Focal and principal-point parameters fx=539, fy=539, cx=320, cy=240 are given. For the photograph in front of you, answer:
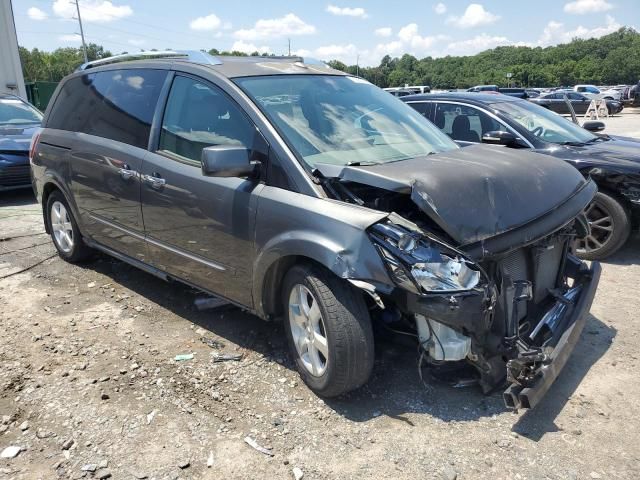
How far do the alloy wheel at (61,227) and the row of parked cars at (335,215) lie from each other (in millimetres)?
701

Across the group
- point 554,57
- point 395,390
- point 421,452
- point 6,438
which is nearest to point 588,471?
point 421,452

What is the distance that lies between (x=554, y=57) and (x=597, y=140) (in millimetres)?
106049

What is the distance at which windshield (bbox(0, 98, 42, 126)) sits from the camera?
9.59 m

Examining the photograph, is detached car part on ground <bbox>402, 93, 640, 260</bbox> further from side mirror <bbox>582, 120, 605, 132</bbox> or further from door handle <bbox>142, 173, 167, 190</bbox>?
door handle <bbox>142, 173, 167, 190</bbox>

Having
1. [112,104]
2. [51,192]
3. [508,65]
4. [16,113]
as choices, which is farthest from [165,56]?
[508,65]

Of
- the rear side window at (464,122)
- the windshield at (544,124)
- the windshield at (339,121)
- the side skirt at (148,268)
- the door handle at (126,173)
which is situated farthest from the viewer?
the rear side window at (464,122)

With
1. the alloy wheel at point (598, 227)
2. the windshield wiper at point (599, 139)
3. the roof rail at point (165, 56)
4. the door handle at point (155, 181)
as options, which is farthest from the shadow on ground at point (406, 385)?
the windshield wiper at point (599, 139)

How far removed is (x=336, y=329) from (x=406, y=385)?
73 centimetres

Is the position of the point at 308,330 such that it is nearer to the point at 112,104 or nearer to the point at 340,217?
the point at 340,217

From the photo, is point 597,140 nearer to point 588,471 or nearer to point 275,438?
point 588,471

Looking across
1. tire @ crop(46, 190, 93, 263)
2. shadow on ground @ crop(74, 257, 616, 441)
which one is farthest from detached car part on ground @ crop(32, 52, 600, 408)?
tire @ crop(46, 190, 93, 263)

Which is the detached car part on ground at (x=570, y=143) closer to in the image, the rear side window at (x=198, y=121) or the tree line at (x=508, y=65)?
the rear side window at (x=198, y=121)

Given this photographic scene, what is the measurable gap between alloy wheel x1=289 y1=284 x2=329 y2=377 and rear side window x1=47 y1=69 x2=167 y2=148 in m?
1.81

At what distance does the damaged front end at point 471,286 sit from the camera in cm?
263
